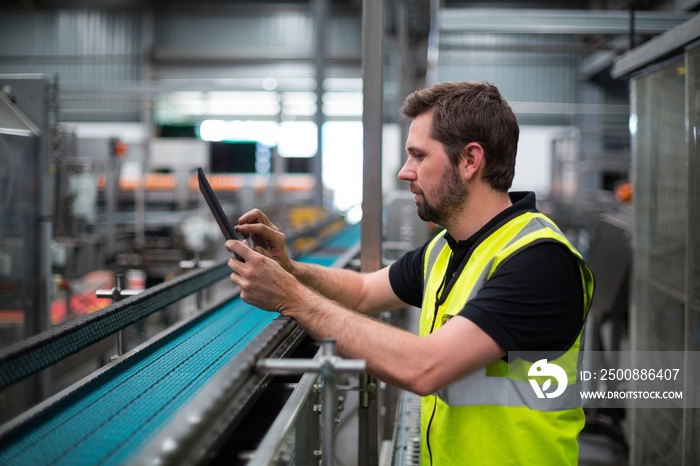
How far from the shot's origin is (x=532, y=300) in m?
1.33

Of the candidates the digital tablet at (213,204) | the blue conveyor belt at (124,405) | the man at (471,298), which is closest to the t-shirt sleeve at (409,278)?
the man at (471,298)

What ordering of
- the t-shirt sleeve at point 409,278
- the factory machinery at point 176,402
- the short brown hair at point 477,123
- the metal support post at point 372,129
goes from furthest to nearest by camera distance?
the metal support post at point 372,129 → the t-shirt sleeve at point 409,278 → the short brown hair at point 477,123 → the factory machinery at point 176,402

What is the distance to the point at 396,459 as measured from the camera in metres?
2.32

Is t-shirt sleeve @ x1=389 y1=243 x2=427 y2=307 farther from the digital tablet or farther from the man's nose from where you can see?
the digital tablet

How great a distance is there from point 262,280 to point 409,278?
0.66 metres

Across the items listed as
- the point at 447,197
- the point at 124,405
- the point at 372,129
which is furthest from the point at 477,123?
the point at 124,405

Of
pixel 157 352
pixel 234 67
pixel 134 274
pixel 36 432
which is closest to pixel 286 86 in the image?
pixel 134 274

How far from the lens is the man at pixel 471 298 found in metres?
1.31

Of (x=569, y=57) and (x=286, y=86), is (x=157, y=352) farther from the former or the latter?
(x=569, y=57)

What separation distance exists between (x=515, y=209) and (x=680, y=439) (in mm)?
1579

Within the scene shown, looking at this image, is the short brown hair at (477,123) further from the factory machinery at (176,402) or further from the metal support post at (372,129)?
the metal support post at (372,129)

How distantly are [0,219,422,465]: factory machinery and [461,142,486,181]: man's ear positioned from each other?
58 centimetres

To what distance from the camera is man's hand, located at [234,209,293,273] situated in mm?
1638

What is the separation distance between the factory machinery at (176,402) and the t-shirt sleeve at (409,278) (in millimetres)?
411
